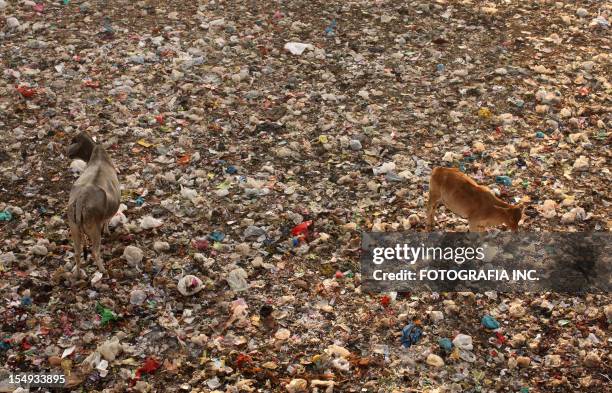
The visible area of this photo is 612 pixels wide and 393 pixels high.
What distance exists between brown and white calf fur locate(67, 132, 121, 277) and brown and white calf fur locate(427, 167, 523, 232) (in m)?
2.59

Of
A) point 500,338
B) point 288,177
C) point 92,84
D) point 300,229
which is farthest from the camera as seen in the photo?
point 92,84

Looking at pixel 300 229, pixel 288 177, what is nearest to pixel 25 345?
pixel 300 229

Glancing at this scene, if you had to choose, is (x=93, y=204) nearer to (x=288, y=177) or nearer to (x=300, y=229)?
(x=300, y=229)

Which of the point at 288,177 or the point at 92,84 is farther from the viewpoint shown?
the point at 92,84

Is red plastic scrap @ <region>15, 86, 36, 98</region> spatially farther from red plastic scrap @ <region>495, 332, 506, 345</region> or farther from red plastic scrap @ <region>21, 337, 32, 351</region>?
red plastic scrap @ <region>495, 332, 506, 345</region>

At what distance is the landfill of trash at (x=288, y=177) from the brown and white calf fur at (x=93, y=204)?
0.33 metres

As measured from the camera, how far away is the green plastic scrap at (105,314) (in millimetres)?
5309

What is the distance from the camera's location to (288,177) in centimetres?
686

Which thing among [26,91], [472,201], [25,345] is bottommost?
[25,345]

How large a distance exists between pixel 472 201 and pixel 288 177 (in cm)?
193

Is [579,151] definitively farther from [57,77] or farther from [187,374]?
[57,77]

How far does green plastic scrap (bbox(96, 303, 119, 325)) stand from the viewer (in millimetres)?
5309

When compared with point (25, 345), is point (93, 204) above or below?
above

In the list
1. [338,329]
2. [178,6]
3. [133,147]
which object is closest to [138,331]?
[338,329]
